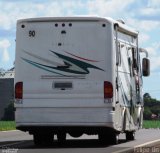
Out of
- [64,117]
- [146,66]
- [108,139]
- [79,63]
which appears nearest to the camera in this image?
[64,117]

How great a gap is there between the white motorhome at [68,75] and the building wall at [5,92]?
2399 inches

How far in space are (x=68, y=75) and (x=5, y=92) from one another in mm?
69063

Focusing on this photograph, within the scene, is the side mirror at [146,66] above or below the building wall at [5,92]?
below

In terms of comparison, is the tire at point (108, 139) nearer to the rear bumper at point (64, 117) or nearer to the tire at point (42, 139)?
the rear bumper at point (64, 117)

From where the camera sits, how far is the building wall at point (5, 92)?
8284 centimetres

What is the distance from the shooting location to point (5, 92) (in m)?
89.1

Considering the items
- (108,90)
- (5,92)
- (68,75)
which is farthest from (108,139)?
(5,92)

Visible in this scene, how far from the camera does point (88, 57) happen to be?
20.6 metres

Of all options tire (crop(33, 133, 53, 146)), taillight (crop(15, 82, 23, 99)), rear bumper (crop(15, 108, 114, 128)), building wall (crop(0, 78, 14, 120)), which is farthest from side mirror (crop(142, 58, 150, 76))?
building wall (crop(0, 78, 14, 120))

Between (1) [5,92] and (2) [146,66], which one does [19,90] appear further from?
(1) [5,92]

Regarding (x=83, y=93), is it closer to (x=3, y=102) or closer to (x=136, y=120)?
(x=136, y=120)

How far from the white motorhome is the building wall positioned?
6094 cm

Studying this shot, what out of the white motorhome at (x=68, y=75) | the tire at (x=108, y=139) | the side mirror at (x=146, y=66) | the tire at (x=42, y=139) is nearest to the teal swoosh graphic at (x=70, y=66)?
the white motorhome at (x=68, y=75)

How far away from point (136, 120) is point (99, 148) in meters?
3.86
